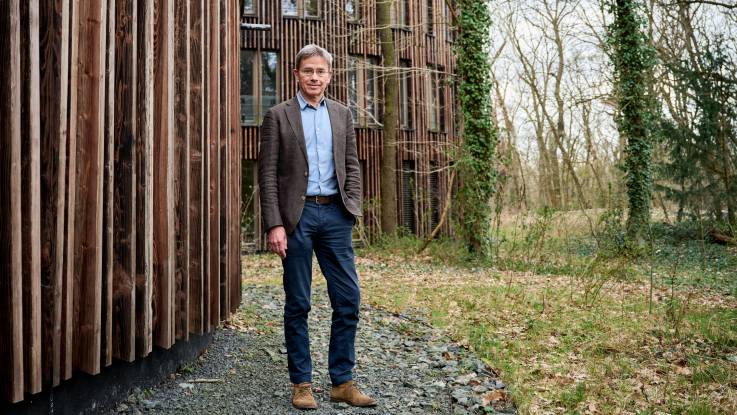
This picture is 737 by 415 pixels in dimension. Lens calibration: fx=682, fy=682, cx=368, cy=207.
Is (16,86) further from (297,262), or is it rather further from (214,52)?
(214,52)

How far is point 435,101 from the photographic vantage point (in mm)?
23453

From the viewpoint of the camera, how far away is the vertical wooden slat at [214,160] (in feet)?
16.8

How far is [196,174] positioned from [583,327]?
4.40 metres

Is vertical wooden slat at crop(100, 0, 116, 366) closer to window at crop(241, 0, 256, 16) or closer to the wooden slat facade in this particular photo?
the wooden slat facade

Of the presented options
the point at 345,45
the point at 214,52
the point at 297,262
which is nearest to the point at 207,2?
the point at 214,52

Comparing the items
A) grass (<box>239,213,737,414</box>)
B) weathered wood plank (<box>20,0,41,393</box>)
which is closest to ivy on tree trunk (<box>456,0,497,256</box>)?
grass (<box>239,213,737,414</box>)

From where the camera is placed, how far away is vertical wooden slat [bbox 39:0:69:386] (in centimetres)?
321

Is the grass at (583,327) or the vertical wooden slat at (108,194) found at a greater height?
the vertical wooden slat at (108,194)

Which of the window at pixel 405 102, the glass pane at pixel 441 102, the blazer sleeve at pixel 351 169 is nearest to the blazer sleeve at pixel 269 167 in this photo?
the blazer sleeve at pixel 351 169

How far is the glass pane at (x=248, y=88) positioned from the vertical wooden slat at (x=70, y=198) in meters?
16.7

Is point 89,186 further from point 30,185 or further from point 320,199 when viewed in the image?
point 320,199

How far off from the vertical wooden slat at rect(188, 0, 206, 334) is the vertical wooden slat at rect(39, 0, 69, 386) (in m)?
1.46

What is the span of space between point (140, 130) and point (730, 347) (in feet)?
17.9

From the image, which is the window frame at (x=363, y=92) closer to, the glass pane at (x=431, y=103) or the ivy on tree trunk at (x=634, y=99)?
the glass pane at (x=431, y=103)
